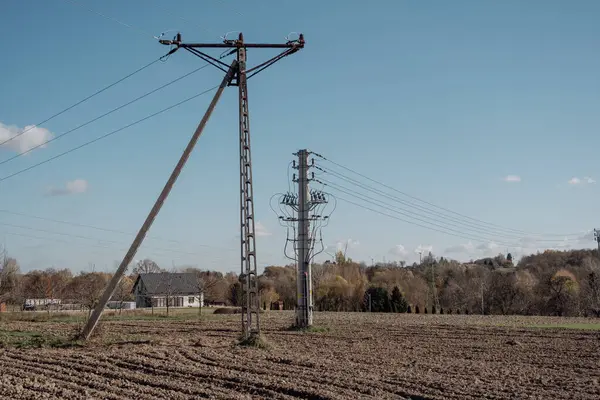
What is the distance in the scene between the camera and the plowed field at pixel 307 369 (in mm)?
12695

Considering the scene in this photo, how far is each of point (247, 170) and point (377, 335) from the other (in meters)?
11.5

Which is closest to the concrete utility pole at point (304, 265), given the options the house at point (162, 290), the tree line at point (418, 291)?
the tree line at point (418, 291)

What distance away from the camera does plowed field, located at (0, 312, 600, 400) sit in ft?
41.7

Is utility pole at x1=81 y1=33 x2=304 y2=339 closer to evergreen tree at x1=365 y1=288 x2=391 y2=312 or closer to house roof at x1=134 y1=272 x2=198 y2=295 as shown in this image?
A: evergreen tree at x1=365 y1=288 x2=391 y2=312

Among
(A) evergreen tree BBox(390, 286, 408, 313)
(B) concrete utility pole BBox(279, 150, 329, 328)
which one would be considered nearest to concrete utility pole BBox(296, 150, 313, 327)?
(B) concrete utility pole BBox(279, 150, 329, 328)

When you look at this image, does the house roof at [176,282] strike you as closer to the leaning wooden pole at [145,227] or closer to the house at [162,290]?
the house at [162,290]

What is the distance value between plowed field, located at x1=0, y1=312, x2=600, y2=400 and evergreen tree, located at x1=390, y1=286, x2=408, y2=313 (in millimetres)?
42068

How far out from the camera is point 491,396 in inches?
496

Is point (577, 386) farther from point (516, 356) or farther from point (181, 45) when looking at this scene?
point (181, 45)

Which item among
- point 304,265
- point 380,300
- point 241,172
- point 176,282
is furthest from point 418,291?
point 241,172

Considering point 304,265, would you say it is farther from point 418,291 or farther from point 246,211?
point 418,291

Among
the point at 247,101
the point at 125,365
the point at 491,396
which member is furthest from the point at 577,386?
the point at 247,101

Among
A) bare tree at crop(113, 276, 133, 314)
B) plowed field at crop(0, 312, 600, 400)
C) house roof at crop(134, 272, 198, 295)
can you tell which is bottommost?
plowed field at crop(0, 312, 600, 400)

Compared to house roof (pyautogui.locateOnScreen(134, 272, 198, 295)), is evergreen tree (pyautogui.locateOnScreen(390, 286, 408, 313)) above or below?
below
